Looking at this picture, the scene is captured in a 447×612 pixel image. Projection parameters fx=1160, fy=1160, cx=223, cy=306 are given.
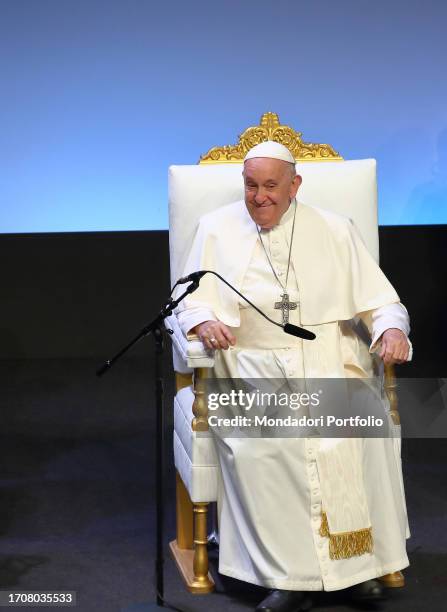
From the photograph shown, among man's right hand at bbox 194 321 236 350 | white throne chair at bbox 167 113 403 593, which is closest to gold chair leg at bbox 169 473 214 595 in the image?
white throne chair at bbox 167 113 403 593

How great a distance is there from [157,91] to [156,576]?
5053 mm

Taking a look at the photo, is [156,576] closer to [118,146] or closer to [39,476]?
[39,476]

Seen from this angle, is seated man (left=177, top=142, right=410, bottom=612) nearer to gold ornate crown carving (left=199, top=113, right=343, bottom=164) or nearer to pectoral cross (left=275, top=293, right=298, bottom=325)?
pectoral cross (left=275, top=293, right=298, bottom=325)

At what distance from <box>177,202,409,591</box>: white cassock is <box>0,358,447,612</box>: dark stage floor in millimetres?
206

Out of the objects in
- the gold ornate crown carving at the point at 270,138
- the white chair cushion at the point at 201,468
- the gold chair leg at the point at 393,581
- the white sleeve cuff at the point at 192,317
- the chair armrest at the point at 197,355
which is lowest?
the gold chair leg at the point at 393,581

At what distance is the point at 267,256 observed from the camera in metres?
4.56

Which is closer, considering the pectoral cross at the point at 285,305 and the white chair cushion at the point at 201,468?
the white chair cushion at the point at 201,468

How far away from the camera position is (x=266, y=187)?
4441 mm

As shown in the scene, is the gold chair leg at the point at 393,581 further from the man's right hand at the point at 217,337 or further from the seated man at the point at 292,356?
the man's right hand at the point at 217,337

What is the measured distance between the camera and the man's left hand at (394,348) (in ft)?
13.7

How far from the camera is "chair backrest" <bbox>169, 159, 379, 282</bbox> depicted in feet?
Answer: 15.9

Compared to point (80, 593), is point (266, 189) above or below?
above

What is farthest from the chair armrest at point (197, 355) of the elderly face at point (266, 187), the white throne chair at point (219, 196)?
the elderly face at point (266, 187)

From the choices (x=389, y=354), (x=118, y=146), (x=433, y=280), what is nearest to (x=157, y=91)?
(x=118, y=146)
